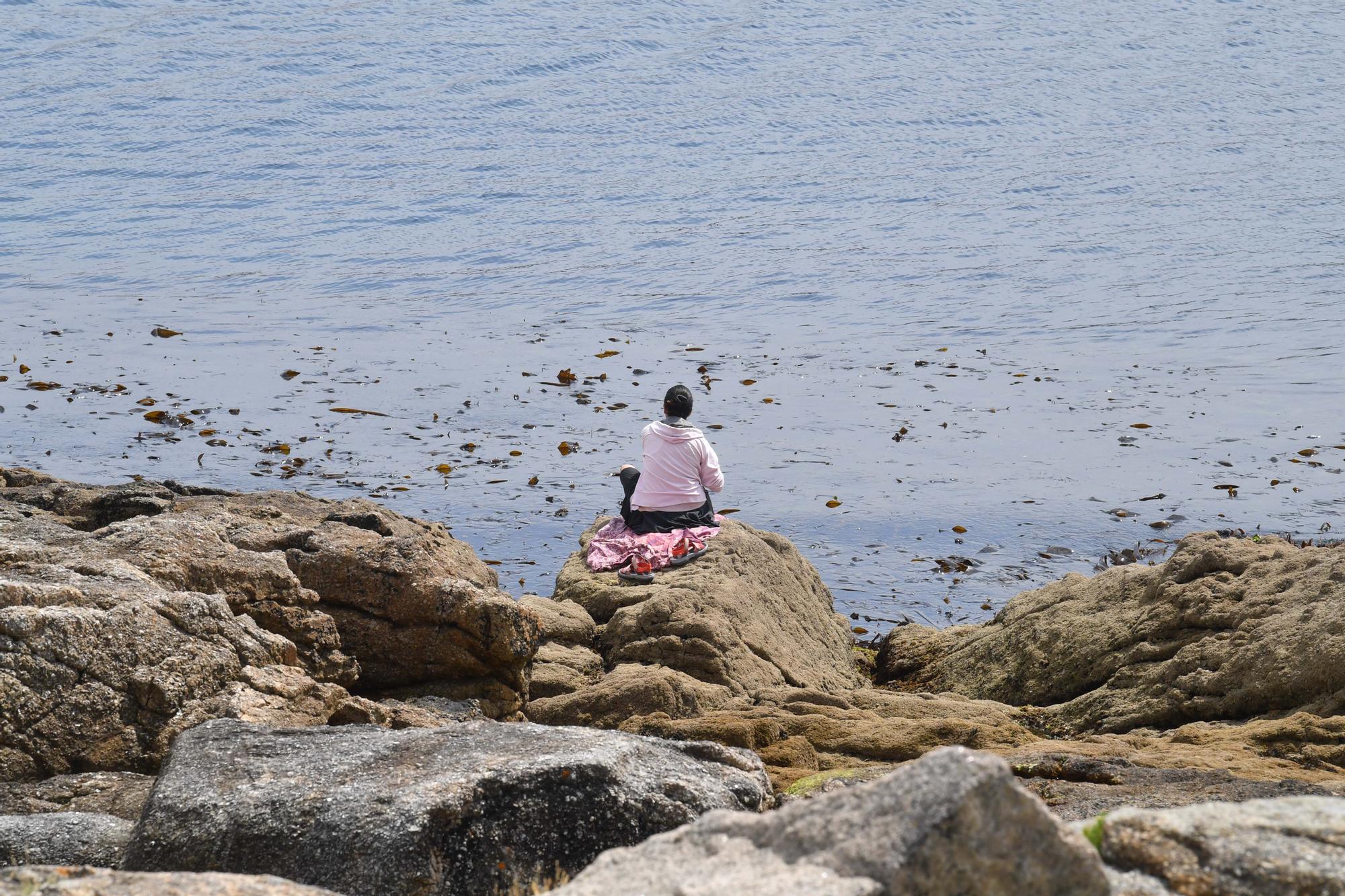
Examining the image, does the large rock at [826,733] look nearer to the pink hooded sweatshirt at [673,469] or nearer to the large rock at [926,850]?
the large rock at [926,850]

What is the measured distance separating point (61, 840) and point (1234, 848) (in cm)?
374

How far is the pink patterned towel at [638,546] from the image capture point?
11276mm

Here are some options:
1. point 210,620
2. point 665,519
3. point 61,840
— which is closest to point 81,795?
point 61,840

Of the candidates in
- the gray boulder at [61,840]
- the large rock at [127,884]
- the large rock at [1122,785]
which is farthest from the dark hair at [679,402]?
the large rock at [127,884]

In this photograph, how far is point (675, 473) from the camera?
476 inches

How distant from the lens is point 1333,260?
110ft

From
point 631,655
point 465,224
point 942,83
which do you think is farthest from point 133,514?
point 942,83

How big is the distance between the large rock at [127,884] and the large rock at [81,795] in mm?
1742

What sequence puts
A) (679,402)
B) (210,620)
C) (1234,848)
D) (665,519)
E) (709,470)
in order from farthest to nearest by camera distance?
(709,470) → (679,402) → (665,519) → (210,620) → (1234,848)

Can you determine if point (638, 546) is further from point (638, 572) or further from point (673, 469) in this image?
point (673, 469)

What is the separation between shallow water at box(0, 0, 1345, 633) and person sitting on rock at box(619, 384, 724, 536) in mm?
2278

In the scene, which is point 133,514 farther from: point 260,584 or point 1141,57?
point 1141,57

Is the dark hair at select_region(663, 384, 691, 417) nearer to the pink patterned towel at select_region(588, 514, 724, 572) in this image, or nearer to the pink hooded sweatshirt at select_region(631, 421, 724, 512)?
the pink hooded sweatshirt at select_region(631, 421, 724, 512)

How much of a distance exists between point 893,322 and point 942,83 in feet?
84.8
